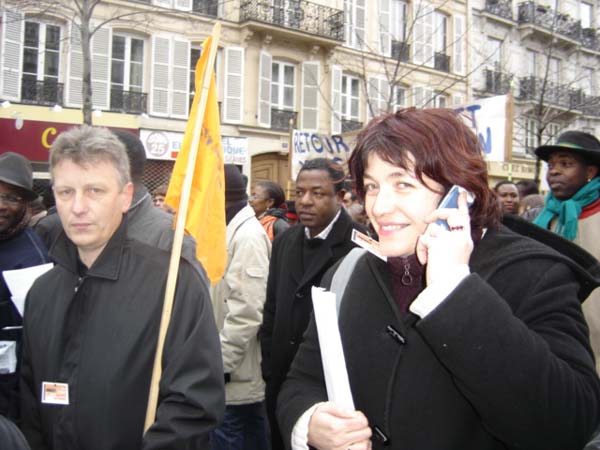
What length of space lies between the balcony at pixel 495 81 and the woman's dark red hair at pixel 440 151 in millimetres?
22438

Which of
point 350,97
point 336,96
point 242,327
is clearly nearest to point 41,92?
point 336,96

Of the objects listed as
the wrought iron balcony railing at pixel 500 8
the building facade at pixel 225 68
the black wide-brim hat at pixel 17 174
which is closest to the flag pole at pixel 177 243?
the black wide-brim hat at pixel 17 174

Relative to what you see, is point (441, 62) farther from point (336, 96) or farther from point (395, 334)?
point (395, 334)

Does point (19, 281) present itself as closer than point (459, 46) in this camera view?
Yes

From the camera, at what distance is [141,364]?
6.65 feet

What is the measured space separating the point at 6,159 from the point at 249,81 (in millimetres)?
14170

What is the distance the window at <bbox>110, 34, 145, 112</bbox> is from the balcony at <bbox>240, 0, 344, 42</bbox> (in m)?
3.56

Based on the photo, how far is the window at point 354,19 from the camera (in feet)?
61.0

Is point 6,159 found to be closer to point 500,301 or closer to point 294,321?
point 294,321

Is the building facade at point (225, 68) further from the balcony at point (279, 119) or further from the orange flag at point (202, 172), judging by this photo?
the orange flag at point (202, 172)

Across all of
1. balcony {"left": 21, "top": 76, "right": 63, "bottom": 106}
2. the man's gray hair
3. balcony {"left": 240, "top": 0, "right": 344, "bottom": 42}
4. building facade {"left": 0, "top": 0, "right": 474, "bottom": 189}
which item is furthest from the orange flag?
balcony {"left": 240, "top": 0, "right": 344, "bottom": 42}

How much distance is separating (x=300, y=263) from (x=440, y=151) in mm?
2124

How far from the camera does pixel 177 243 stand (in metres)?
2.20

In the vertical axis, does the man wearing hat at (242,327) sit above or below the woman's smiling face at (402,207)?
below
